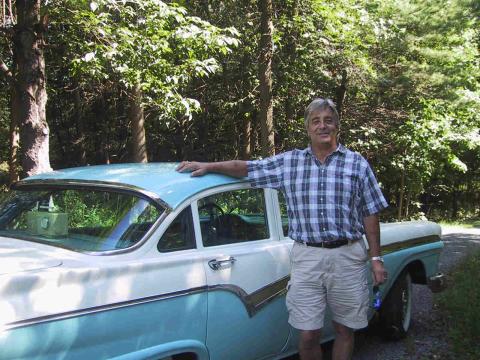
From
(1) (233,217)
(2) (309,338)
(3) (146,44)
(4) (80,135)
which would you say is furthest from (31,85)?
(4) (80,135)

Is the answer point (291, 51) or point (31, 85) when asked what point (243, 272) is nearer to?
point (31, 85)

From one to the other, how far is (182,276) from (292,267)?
0.86m

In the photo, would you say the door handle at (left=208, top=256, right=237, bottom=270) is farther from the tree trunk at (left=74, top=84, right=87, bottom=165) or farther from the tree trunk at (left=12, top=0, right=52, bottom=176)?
the tree trunk at (left=74, top=84, right=87, bottom=165)

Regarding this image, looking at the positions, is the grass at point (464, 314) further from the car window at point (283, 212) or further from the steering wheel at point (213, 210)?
the steering wheel at point (213, 210)

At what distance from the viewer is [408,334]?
5.25 m

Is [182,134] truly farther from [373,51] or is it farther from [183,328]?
[183,328]

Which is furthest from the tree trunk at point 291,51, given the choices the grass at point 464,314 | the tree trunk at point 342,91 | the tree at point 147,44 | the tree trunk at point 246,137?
the grass at point 464,314

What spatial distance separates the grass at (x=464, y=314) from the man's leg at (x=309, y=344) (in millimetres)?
1712

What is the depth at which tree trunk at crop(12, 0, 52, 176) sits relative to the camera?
599 centimetres

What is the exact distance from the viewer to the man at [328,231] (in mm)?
3355

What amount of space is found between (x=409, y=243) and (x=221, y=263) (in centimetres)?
251

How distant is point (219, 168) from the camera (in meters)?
3.61

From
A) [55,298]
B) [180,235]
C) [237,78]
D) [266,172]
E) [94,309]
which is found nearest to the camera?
[55,298]

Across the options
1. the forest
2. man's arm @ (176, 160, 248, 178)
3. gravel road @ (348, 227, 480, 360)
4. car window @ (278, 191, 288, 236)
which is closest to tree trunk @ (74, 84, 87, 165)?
the forest
